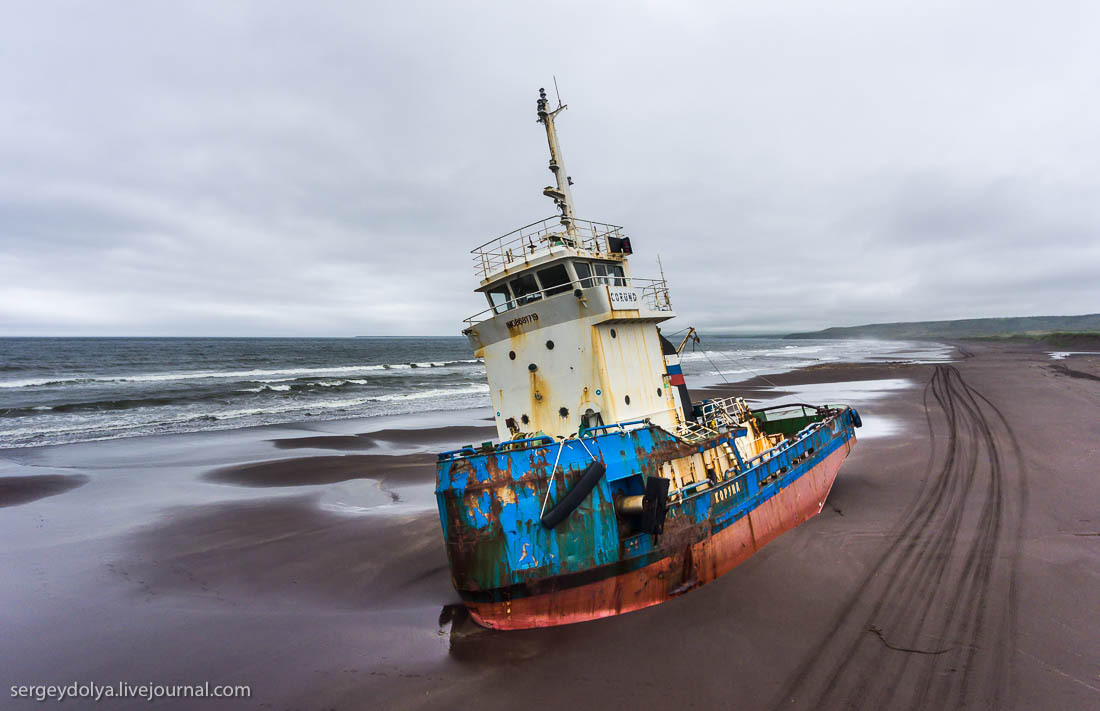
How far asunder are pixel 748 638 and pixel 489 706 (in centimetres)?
350

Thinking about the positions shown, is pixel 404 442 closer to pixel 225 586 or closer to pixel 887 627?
pixel 225 586

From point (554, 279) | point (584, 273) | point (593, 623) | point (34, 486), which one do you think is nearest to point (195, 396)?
point (34, 486)

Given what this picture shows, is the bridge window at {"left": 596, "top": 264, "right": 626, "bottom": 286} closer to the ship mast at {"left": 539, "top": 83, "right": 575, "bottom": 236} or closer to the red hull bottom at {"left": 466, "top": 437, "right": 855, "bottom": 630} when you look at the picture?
the ship mast at {"left": 539, "top": 83, "right": 575, "bottom": 236}

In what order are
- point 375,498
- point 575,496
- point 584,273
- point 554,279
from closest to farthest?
point 575,496 < point 554,279 < point 584,273 < point 375,498

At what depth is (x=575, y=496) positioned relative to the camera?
673 centimetres

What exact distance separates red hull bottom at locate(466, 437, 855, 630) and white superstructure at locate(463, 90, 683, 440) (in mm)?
2356

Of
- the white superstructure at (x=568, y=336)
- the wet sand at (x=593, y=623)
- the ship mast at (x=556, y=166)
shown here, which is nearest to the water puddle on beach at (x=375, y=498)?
the wet sand at (x=593, y=623)

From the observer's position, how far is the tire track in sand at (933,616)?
564cm

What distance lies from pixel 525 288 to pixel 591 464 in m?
4.20

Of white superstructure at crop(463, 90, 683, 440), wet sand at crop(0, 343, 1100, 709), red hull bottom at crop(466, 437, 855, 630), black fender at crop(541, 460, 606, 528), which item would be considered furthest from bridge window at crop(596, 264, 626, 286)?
wet sand at crop(0, 343, 1100, 709)

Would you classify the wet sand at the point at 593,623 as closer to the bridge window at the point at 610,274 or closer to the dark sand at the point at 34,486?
the dark sand at the point at 34,486

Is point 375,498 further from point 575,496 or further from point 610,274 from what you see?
point 575,496

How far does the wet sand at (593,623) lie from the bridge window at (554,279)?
18.2 ft

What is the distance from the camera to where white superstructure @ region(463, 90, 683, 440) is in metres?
8.95
